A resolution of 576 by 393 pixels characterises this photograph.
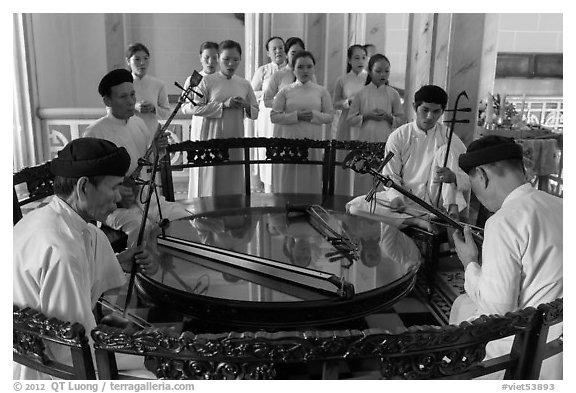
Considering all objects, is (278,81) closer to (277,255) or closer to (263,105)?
(263,105)

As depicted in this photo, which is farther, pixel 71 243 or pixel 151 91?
pixel 151 91

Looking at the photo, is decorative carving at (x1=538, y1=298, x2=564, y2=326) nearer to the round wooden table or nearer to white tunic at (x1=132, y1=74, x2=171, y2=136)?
the round wooden table

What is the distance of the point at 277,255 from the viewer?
7.46 feet

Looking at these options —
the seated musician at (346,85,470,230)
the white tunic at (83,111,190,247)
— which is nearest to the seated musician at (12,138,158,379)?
the white tunic at (83,111,190,247)

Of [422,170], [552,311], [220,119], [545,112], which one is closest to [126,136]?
[220,119]

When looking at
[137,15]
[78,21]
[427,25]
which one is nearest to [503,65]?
[427,25]

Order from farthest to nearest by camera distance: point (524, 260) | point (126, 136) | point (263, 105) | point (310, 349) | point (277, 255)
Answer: point (263, 105) → point (126, 136) → point (277, 255) → point (524, 260) → point (310, 349)

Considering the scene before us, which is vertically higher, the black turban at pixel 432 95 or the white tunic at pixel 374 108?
the black turban at pixel 432 95

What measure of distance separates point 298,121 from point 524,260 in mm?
3464

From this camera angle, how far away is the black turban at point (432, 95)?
3213 millimetres

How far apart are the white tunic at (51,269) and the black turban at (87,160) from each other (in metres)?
0.13

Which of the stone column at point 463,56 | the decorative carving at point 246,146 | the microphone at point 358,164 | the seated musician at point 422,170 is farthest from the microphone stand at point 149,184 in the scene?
the stone column at point 463,56

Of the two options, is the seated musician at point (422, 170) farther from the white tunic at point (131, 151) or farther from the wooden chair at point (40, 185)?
the wooden chair at point (40, 185)

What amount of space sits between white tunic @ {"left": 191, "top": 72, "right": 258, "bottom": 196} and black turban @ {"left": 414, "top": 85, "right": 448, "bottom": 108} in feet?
6.60
